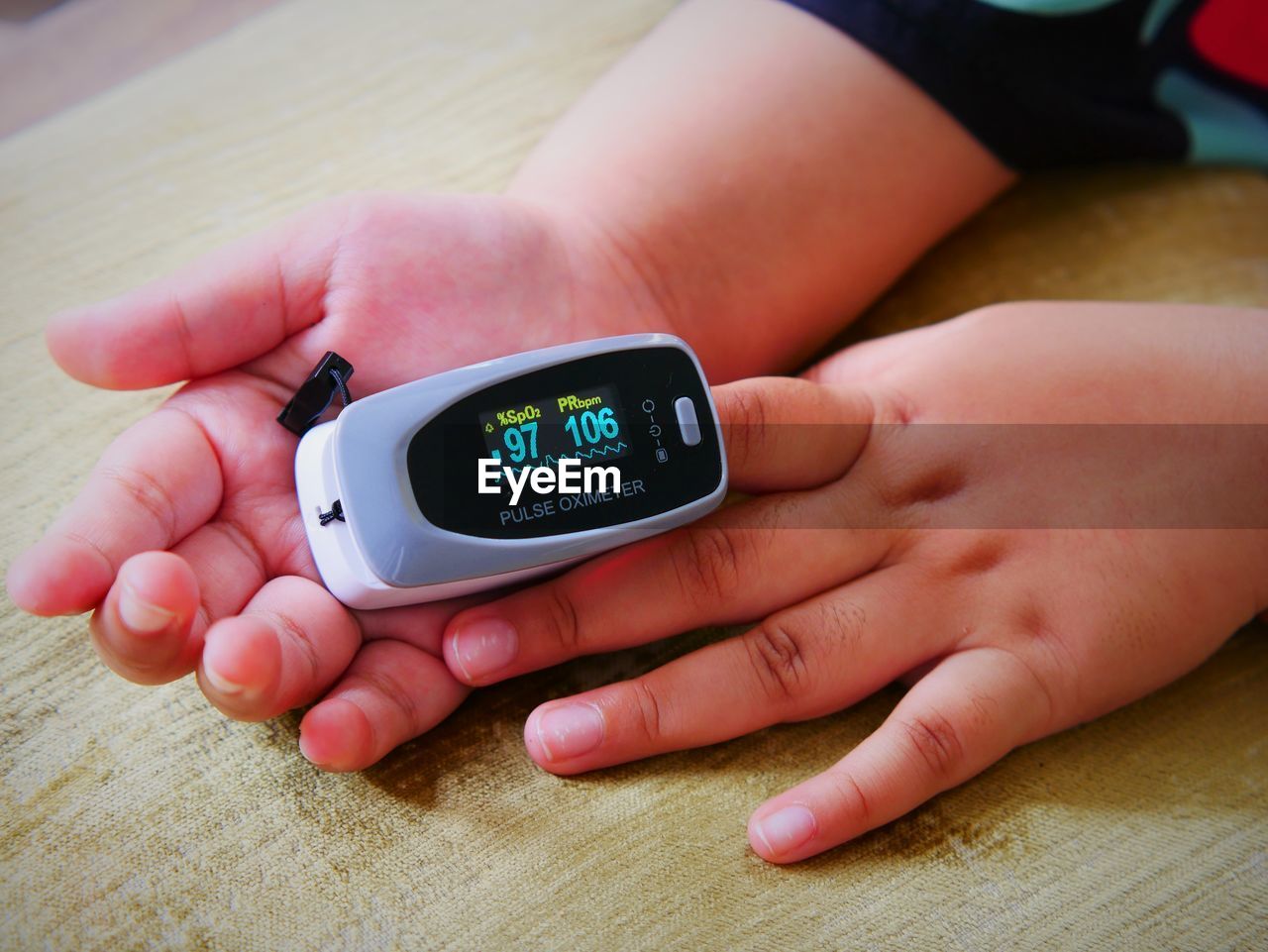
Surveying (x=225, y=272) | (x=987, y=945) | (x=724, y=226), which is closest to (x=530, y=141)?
(x=724, y=226)

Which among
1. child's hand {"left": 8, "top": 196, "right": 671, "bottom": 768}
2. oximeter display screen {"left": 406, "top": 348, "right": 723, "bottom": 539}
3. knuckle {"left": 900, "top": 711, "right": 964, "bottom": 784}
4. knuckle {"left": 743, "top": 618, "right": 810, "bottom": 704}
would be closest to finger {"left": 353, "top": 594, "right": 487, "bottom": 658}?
child's hand {"left": 8, "top": 196, "right": 671, "bottom": 768}

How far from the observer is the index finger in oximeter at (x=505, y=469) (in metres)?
0.55

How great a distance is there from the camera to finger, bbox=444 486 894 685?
2.10 ft

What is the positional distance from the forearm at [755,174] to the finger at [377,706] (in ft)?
1.25

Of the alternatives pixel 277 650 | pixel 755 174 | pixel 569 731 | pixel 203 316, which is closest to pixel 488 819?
pixel 569 731

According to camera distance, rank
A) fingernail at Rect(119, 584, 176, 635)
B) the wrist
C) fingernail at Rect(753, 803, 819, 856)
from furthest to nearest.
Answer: the wrist < fingernail at Rect(753, 803, 819, 856) < fingernail at Rect(119, 584, 176, 635)

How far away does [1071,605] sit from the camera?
2.37 ft

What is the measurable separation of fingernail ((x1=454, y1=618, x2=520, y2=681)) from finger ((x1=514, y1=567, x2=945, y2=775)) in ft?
0.14

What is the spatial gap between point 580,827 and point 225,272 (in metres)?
0.45

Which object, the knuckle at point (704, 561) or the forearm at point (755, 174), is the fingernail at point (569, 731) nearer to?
the knuckle at point (704, 561)

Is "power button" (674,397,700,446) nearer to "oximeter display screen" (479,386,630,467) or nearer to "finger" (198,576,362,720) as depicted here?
"oximeter display screen" (479,386,630,467)

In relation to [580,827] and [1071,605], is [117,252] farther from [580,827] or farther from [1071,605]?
[1071,605]

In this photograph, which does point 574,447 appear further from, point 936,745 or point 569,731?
point 936,745

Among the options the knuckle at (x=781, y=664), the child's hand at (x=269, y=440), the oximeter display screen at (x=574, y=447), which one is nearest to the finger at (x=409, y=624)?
the child's hand at (x=269, y=440)
